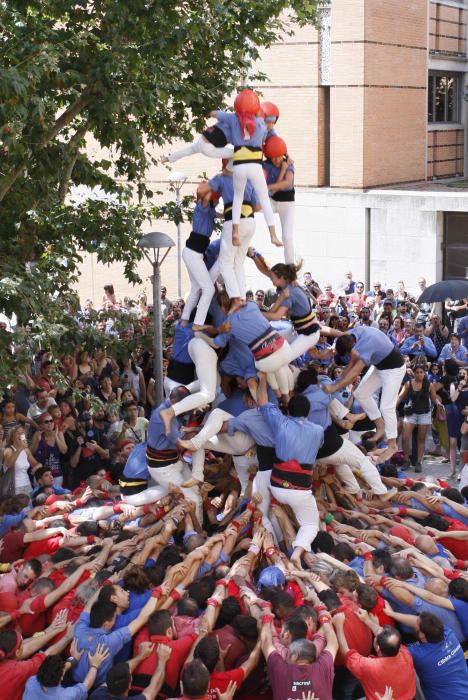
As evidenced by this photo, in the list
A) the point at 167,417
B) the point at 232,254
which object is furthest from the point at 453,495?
the point at 232,254

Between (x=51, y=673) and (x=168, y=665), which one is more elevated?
(x=51, y=673)

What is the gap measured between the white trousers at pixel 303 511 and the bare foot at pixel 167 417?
3.52 feet

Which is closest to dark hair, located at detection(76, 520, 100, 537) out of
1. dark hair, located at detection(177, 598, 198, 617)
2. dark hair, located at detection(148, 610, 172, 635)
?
dark hair, located at detection(177, 598, 198, 617)

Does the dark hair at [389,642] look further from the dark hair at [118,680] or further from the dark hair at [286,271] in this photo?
the dark hair at [286,271]

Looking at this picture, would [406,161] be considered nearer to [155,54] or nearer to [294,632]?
[155,54]

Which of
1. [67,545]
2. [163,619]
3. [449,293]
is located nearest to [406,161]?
[449,293]

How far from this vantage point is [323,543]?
863 centimetres

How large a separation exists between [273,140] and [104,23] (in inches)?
116

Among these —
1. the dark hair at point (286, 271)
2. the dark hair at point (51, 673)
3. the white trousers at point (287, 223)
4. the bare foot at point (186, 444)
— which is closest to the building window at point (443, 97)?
the white trousers at point (287, 223)

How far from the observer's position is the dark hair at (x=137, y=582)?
25.3 feet

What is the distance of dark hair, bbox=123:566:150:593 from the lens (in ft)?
25.3

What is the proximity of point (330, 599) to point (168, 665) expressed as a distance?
135 centimetres

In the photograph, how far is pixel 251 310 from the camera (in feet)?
29.2

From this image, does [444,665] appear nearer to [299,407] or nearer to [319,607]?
[319,607]
